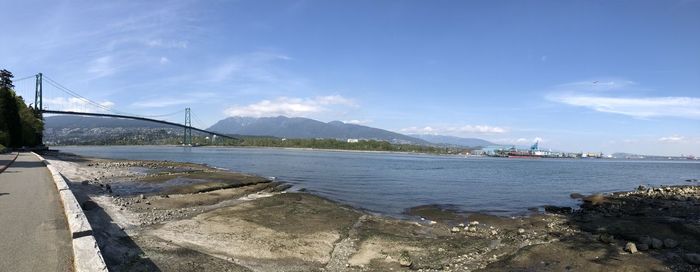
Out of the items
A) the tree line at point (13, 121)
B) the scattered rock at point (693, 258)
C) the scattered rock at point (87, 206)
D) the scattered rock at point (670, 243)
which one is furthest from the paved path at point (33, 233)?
the tree line at point (13, 121)

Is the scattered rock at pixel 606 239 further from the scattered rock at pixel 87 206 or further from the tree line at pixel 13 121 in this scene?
the tree line at pixel 13 121

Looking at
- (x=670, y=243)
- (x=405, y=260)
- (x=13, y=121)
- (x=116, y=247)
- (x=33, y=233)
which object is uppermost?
(x=13, y=121)

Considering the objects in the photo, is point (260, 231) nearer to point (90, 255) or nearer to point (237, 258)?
point (237, 258)

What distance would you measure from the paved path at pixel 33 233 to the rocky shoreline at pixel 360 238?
1.04 m

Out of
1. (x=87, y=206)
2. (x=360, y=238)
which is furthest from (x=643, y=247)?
(x=87, y=206)

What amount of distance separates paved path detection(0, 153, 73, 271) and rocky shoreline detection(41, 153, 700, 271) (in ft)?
3.40

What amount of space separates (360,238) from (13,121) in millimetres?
70869

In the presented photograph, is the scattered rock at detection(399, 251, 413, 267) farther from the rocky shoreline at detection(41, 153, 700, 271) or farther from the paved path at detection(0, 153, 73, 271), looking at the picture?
the paved path at detection(0, 153, 73, 271)

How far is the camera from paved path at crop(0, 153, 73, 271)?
297 inches

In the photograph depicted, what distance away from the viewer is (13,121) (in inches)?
2544

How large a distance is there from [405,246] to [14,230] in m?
9.76

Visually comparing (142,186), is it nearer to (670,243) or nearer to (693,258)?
(670,243)

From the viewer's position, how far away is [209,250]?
11461 millimetres

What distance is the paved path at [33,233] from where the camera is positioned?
7.54 m
